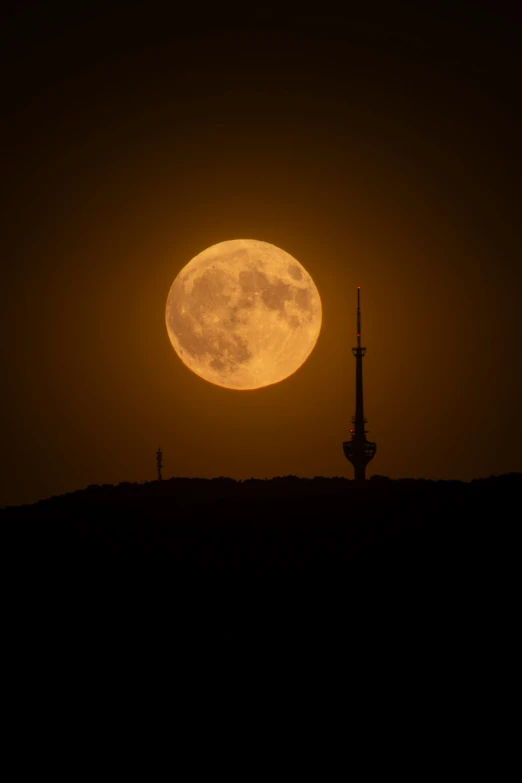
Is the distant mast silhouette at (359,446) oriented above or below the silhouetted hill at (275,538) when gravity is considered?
above

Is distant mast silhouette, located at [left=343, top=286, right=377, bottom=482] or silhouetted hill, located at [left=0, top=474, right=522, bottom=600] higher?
distant mast silhouette, located at [left=343, top=286, right=377, bottom=482]

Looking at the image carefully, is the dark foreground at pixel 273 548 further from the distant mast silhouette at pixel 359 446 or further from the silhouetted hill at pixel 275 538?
the distant mast silhouette at pixel 359 446

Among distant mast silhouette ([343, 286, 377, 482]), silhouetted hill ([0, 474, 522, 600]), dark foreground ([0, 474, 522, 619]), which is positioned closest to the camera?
dark foreground ([0, 474, 522, 619])

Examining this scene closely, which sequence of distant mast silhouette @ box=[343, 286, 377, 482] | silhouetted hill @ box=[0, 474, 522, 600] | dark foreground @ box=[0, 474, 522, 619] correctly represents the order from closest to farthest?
dark foreground @ box=[0, 474, 522, 619]
silhouetted hill @ box=[0, 474, 522, 600]
distant mast silhouette @ box=[343, 286, 377, 482]

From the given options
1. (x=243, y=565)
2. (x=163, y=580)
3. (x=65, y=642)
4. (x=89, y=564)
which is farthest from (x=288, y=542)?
(x=65, y=642)

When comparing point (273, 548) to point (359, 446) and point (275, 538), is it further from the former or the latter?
point (359, 446)

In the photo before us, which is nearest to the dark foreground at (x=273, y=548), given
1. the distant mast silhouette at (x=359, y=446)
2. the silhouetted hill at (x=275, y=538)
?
the silhouetted hill at (x=275, y=538)

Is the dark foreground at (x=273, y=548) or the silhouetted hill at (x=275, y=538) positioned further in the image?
the silhouetted hill at (x=275, y=538)

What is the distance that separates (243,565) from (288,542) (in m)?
2.60

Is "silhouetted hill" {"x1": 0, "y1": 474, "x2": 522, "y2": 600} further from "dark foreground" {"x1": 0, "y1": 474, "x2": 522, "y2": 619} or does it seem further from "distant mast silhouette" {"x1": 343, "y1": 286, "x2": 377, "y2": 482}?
"distant mast silhouette" {"x1": 343, "y1": 286, "x2": 377, "y2": 482}

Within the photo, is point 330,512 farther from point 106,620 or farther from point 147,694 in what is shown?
point 147,694

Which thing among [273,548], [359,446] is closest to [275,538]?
[273,548]

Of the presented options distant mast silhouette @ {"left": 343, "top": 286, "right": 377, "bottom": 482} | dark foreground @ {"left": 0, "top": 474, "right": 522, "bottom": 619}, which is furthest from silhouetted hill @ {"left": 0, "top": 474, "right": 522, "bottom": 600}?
distant mast silhouette @ {"left": 343, "top": 286, "right": 377, "bottom": 482}

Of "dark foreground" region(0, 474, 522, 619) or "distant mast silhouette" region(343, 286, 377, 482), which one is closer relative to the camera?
"dark foreground" region(0, 474, 522, 619)
